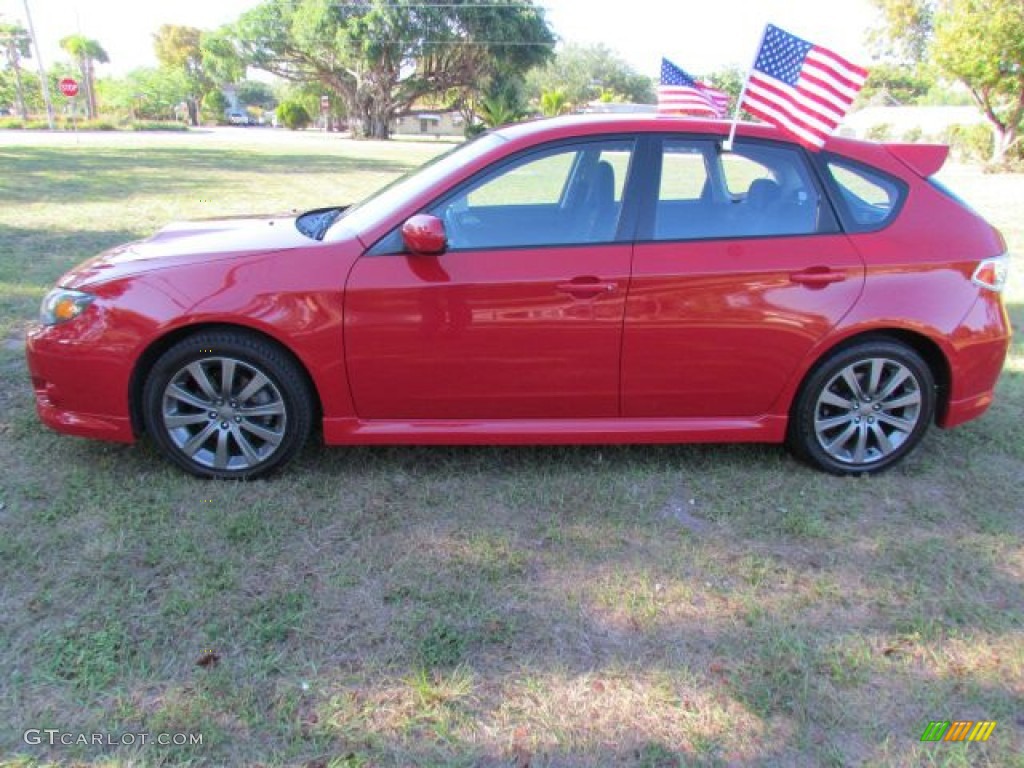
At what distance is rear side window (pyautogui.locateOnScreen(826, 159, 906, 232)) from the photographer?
3.42 metres

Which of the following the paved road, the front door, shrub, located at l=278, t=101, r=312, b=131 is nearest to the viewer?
the front door

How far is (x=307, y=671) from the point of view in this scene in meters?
2.35

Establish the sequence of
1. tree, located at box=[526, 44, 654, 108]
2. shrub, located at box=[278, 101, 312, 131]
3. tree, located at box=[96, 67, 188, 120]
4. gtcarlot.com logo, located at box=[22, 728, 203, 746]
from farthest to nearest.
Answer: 1. tree, located at box=[526, 44, 654, 108]
2. tree, located at box=[96, 67, 188, 120]
3. shrub, located at box=[278, 101, 312, 131]
4. gtcarlot.com logo, located at box=[22, 728, 203, 746]

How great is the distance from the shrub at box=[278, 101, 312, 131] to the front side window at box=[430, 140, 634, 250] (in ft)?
205

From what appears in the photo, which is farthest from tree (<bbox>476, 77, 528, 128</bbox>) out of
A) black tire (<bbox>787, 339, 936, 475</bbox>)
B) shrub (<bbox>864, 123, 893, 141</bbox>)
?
black tire (<bbox>787, 339, 936, 475</bbox>)

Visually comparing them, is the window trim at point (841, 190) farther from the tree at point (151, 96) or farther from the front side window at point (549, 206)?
the tree at point (151, 96)

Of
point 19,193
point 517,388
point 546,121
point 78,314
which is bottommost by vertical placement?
point 19,193

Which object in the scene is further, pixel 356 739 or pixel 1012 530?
pixel 1012 530

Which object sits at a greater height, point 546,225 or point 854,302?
point 546,225

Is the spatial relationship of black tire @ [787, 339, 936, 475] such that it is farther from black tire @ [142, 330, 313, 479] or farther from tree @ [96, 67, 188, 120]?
tree @ [96, 67, 188, 120]

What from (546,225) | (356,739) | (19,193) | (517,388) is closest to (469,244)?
(546,225)

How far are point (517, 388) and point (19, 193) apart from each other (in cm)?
1241

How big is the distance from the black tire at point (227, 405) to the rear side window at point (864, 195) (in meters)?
2.61

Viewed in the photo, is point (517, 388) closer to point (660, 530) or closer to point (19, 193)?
point (660, 530)
